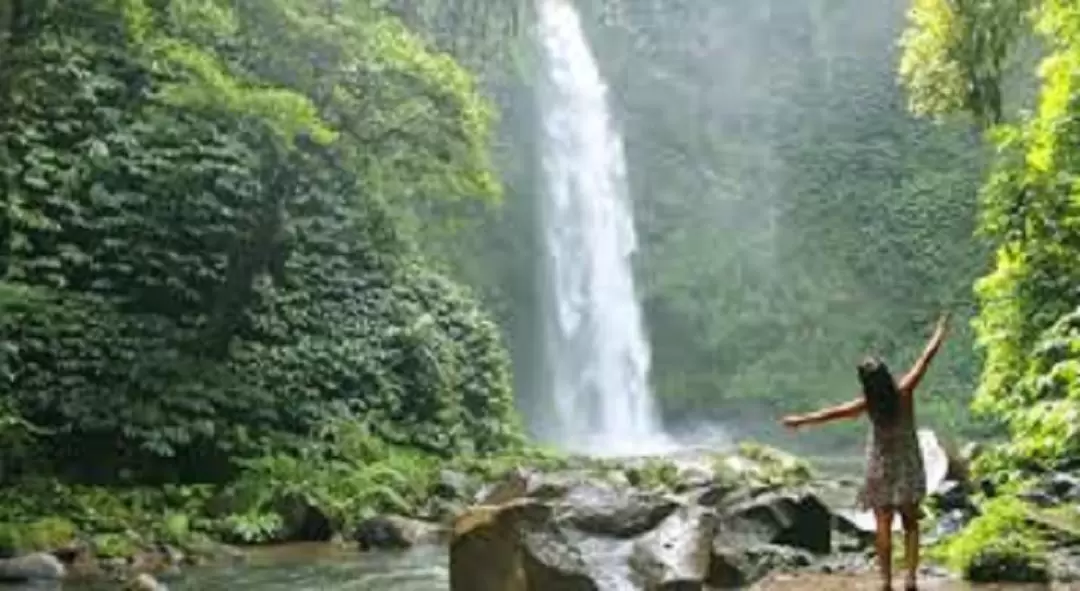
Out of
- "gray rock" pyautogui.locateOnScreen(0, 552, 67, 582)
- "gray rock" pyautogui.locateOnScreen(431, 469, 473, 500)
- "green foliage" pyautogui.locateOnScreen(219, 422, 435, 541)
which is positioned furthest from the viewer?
"gray rock" pyautogui.locateOnScreen(431, 469, 473, 500)

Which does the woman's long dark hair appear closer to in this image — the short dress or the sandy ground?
the short dress

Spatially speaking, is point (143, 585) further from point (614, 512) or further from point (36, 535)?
point (614, 512)

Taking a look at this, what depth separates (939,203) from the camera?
40.7 m

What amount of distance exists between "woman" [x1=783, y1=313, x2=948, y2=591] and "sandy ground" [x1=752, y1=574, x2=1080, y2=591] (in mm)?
632

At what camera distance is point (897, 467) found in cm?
788

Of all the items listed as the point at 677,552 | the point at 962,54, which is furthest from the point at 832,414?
the point at 962,54

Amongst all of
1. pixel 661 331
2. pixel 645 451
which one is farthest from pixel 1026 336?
pixel 661 331

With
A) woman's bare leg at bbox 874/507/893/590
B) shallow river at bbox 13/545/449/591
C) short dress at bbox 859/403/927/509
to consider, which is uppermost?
short dress at bbox 859/403/927/509

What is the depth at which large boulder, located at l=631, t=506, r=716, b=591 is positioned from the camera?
8.99 meters

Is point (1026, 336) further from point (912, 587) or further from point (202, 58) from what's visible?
point (202, 58)

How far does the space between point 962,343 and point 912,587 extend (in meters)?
31.8

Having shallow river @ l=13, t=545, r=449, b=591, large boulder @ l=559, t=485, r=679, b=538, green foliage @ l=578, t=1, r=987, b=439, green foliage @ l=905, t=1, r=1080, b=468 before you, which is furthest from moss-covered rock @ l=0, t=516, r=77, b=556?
green foliage @ l=578, t=1, r=987, b=439

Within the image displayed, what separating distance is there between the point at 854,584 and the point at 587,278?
28319 mm

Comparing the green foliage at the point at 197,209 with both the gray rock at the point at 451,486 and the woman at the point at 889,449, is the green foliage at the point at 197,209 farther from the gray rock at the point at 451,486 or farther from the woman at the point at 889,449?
the woman at the point at 889,449
